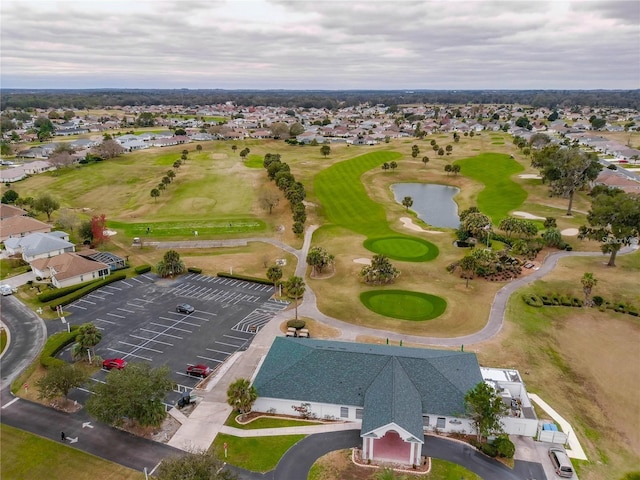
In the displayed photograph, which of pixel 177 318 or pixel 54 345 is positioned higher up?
pixel 54 345

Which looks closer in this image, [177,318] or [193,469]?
[193,469]

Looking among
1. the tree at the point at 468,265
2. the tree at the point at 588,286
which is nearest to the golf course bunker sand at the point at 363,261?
the tree at the point at 468,265

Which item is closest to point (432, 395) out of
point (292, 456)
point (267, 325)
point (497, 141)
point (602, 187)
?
point (292, 456)

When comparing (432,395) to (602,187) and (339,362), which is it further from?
(602,187)

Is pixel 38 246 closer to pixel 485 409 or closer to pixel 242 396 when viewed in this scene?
pixel 242 396

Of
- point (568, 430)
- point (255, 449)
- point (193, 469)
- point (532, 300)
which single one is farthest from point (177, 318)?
point (532, 300)

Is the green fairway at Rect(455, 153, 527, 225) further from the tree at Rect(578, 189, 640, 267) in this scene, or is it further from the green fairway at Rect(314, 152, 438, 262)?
the tree at Rect(578, 189, 640, 267)

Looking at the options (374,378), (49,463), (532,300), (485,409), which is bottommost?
(49,463)
